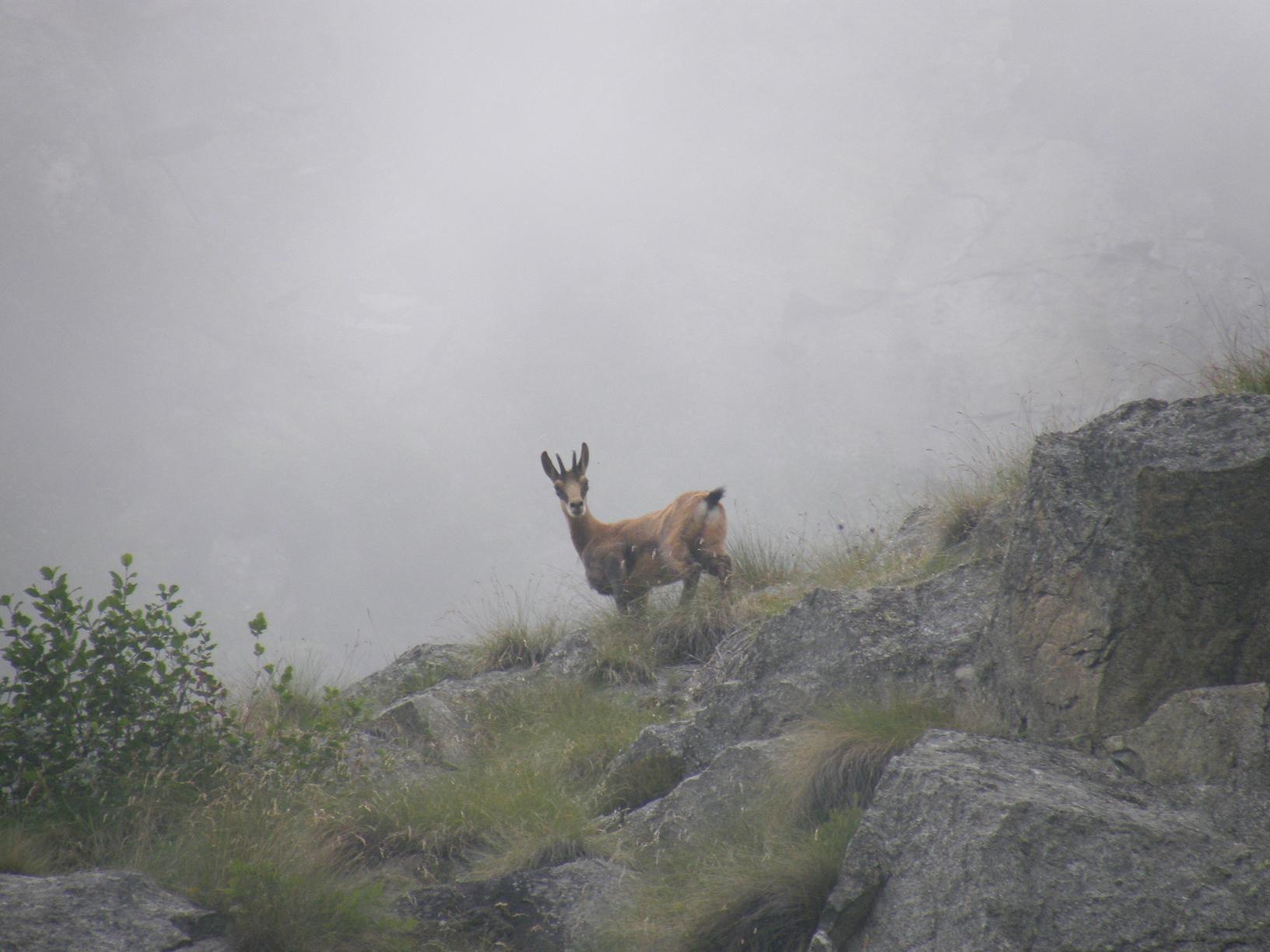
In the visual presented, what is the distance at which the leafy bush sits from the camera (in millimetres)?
4719

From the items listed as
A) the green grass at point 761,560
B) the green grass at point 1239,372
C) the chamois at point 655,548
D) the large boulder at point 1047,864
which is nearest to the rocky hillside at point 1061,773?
the large boulder at point 1047,864

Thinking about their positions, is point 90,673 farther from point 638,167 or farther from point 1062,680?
point 638,167

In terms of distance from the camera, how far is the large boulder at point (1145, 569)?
339 cm

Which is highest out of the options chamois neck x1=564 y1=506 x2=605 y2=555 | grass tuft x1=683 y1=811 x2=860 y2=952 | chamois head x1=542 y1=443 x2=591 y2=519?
chamois head x1=542 y1=443 x2=591 y2=519

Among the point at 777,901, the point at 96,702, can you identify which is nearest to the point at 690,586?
the point at 96,702

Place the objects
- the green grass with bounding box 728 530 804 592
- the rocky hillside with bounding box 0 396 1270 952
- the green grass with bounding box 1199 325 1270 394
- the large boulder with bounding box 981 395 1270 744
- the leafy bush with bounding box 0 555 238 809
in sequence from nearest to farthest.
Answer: the rocky hillside with bounding box 0 396 1270 952 → the large boulder with bounding box 981 395 1270 744 → the leafy bush with bounding box 0 555 238 809 → the green grass with bounding box 1199 325 1270 394 → the green grass with bounding box 728 530 804 592

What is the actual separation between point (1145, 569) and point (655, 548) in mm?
5644

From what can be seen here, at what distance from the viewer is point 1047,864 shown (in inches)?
111

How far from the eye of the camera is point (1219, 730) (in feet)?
9.99

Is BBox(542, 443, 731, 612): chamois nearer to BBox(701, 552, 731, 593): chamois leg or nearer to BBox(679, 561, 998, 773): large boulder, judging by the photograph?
BBox(701, 552, 731, 593): chamois leg

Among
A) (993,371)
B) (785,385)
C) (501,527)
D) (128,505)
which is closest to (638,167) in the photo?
(785,385)

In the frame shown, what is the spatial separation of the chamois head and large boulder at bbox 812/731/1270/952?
21.0 ft

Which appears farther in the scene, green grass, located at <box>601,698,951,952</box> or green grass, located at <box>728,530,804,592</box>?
green grass, located at <box>728,530,804,592</box>

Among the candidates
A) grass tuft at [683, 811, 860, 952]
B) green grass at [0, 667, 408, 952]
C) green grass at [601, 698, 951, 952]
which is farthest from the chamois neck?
grass tuft at [683, 811, 860, 952]
